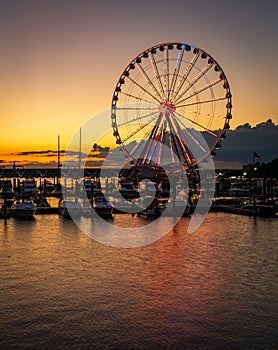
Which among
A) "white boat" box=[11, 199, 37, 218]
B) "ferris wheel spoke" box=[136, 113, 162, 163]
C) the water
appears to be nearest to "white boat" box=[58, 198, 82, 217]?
"white boat" box=[11, 199, 37, 218]

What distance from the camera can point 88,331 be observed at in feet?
54.4

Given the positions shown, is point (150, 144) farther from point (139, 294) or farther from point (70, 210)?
point (139, 294)

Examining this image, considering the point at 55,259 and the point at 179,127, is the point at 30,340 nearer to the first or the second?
the point at 55,259

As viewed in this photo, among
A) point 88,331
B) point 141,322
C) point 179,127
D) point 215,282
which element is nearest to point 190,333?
point 141,322

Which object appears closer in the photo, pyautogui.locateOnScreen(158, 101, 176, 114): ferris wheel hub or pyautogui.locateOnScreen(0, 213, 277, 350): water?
pyautogui.locateOnScreen(0, 213, 277, 350): water

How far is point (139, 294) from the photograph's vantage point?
2086cm

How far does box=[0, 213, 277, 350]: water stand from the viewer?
16.1 m

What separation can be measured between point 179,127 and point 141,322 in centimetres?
3437

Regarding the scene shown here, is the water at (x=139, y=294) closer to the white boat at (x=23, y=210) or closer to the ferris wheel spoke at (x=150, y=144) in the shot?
the white boat at (x=23, y=210)

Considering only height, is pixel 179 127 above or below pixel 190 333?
above

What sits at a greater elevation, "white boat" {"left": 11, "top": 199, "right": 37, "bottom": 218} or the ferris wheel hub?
the ferris wheel hub

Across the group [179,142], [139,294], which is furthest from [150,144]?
[139,294]

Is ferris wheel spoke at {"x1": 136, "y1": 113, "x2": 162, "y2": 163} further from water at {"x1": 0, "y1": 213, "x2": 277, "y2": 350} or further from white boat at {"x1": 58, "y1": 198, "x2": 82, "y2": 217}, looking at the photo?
water at {"x1": 0, "y1": 213, "x2": 277, "y2": 350}

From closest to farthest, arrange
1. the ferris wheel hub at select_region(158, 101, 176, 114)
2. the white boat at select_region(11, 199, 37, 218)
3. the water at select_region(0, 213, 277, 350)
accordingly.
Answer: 1. the water at select_region(0, 213, 277, 350)
2. the white boat at select_region(11, 199, 37, 218)
3. the ferris wheel hub at select_region(158, 101, 176, 114)
